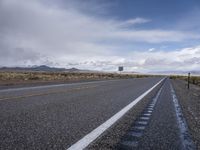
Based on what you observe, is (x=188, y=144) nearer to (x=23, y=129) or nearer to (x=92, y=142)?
(x=92, y=142)

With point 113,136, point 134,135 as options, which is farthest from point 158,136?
point 113,136

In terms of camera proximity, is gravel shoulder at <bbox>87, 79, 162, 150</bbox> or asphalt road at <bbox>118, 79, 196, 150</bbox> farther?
asphalt road at <bbox>118, 79, 196, 150</bbox>

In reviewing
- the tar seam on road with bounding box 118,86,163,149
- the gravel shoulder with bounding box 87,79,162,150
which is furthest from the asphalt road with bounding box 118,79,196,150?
the gravel shoulder with bounding box 87,79,162,150

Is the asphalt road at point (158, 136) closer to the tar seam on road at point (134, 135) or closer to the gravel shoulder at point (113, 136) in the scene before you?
the tar seam on road at point (134, 135)

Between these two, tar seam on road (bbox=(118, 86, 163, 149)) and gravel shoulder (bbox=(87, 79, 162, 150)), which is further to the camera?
tar seam on road (bbox=(118, 86, 163, 149))

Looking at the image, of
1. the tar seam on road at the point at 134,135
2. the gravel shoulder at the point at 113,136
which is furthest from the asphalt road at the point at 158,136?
the gravel shoulder at the point at 113,136

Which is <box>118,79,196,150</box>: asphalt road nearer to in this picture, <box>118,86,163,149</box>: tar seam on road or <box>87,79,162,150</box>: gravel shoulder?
<box>118,86,163,149</box>: tar seam on road

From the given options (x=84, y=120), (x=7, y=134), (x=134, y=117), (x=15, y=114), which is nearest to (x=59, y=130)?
(x=7, y=134)

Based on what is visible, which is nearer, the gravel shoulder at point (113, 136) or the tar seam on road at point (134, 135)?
the gravel shoulder at point (113, 136)

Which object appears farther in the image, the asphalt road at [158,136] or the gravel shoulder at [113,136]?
the asphalt road at [158,136]

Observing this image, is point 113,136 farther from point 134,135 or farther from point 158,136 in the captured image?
point 158,136

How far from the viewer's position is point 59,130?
629 cm

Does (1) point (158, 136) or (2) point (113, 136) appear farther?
(1) point (158, 136)

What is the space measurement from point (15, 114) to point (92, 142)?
3.59 m
